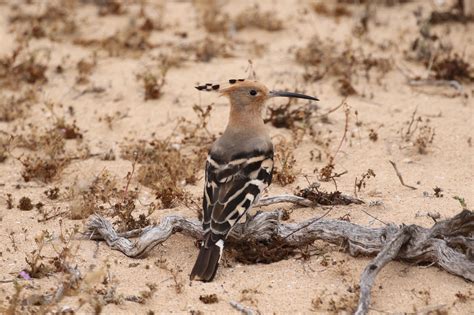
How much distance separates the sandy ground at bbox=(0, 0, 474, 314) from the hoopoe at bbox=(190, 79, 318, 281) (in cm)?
32

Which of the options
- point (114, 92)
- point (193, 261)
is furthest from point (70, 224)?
point (114, 92)

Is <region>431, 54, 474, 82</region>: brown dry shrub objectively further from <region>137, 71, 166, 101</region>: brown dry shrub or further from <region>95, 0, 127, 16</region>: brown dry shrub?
<region>95, 0, 127, 16</region>: brown dry shrub

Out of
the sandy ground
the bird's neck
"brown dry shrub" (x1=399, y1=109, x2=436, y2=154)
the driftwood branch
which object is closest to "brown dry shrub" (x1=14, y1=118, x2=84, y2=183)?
the sandy ground

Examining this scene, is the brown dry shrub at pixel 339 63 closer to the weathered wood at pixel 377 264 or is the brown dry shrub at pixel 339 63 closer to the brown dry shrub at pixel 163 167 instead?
the brown dry shrub at pixel 163 167

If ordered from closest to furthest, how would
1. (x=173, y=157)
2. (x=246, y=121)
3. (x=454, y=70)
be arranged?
(x=246, y=121) < (x=173, y=157) < (x=454, y=70)

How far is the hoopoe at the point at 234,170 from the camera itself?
5641 mm

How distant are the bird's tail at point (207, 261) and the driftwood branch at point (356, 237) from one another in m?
0.45

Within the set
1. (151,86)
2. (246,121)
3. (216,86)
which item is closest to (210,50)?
(151,86)

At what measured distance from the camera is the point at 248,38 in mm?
11039

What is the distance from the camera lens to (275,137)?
8438 mm

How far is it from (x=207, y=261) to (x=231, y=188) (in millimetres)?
673

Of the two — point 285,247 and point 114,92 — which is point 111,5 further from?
point 285,247

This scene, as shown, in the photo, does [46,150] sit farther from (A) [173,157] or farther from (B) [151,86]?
(B) [151,86]

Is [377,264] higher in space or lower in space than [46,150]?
higher
